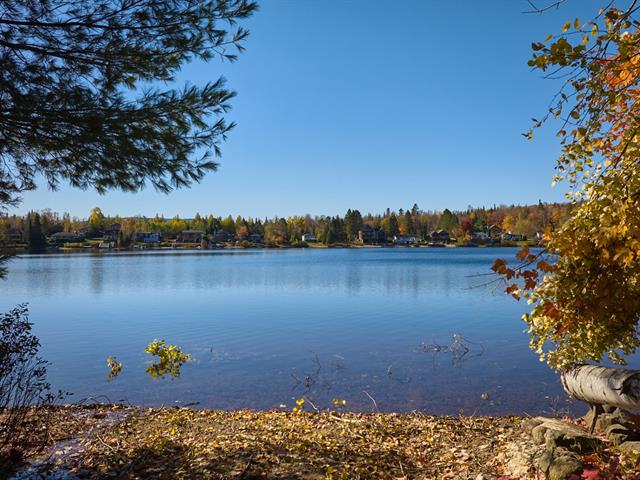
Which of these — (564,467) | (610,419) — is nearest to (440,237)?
(610,419)

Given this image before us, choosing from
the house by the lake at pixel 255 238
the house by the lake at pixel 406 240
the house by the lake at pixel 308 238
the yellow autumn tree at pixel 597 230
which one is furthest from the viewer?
the house by the lake at pixel 406 240

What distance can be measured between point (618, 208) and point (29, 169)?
293 inches

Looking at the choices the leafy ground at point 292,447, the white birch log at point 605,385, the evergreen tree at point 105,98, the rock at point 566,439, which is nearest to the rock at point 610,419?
the white birch log at point 605,385

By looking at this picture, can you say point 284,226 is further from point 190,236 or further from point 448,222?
point 448,222

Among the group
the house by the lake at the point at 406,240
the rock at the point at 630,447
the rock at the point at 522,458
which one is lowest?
the rock at the point at 522,458

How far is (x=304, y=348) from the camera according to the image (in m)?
18.1

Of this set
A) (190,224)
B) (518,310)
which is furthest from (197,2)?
(190,224)

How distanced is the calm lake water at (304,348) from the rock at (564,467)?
6.99 feet

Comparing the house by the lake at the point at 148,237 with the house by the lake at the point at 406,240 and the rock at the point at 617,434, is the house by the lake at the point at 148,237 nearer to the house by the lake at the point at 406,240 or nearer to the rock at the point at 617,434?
the house by the lake at the point at 406,240

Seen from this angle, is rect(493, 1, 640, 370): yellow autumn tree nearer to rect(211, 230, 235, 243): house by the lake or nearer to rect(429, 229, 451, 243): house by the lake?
rect(211, 230, 235, 243): house by the lake

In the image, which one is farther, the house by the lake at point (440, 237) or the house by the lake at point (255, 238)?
the house by the lake at point (440, 237)

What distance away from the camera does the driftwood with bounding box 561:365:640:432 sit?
20.9 feet

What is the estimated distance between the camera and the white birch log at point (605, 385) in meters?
6.36

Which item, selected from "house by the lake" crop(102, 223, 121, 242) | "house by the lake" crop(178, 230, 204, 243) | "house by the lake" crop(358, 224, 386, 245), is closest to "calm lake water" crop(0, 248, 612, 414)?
"house by the lake" crop(102, 223, 121, 242)
